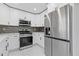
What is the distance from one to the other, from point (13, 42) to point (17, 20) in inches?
44.0

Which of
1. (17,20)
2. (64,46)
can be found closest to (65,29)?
(64,46)

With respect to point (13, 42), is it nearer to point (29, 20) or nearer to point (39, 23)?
point (29, 20)

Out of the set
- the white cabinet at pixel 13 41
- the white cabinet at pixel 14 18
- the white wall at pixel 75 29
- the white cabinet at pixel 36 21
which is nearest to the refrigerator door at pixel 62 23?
the white wall at pixel 75 29

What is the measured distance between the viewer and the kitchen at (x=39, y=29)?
1.34 metres

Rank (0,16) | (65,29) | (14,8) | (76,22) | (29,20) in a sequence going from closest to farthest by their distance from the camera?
(76,22) → (65,29) → (0,16) → (14,8) → (29,20)

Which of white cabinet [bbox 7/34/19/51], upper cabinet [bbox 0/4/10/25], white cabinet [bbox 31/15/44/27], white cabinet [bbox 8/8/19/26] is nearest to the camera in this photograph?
upper cabinet [bbox 0/4/10/25]

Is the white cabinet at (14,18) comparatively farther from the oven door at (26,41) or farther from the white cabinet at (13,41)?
the oven door at (26,41)

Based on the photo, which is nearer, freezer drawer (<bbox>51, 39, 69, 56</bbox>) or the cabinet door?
freezer drawer (<bbox>51, 39, 69, 56</bbox>)

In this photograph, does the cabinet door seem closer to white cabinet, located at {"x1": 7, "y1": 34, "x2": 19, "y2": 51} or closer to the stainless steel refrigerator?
white cabinet, located at {"x1": 7, "y1": 34, "x2": 19, "y2": 51}

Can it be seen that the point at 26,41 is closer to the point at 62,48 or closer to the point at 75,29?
the point at 62,48

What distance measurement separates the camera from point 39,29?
183 inches

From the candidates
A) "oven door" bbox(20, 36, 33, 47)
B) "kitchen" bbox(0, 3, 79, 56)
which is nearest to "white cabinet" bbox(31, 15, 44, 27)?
"kitchen" bbox(0, 3, 79, 56)

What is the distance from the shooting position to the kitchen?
1337 millimetres

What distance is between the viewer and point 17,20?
3588 millimetres
